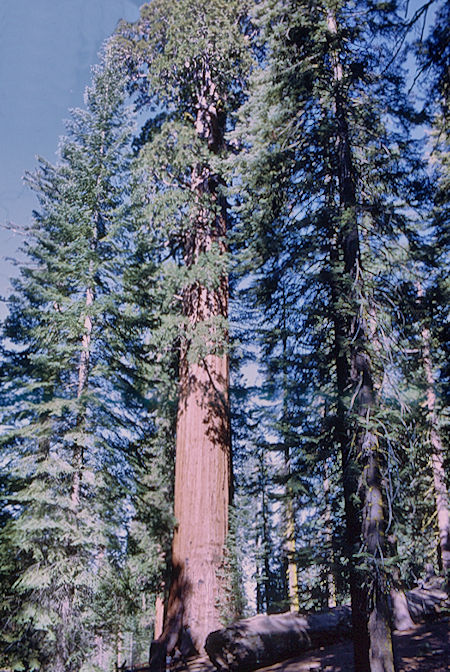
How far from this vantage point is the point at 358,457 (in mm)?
4836

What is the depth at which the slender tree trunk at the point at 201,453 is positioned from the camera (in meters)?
7.77

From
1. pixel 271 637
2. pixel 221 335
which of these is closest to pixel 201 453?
pixel 221 335

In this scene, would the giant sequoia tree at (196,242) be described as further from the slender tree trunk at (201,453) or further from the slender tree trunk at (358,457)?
the slender tree trunk at (358,457)

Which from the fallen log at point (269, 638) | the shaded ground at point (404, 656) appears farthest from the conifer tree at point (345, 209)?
the fallen log at point (269, 638)

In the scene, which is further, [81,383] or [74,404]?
[81,383]

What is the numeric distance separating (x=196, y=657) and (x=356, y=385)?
5.72 m

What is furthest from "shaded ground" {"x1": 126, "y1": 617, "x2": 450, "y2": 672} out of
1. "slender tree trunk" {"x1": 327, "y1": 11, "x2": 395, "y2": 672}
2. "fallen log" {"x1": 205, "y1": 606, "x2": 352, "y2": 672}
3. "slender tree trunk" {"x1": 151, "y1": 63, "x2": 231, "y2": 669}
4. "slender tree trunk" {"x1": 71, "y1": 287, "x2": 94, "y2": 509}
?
"slender tree trunk" {"x1": 71, "y1": 287, "x2": 94, "y2": 509}

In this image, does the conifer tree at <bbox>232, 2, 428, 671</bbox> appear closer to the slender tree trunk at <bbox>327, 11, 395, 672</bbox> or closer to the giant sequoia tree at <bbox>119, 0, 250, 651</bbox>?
the slender tree trunk at <bbox>327, 11, 395, 672</bbox>

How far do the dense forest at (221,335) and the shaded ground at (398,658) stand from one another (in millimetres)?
766

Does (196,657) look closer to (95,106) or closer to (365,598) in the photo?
(365,598)

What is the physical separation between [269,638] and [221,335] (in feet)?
18.3

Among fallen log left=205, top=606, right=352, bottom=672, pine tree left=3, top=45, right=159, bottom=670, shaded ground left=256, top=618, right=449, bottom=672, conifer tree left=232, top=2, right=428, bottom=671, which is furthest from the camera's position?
pine tree left=3, top=45, right=159, bottom=670

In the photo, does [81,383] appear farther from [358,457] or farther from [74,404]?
[358,457]

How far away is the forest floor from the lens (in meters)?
5.47
